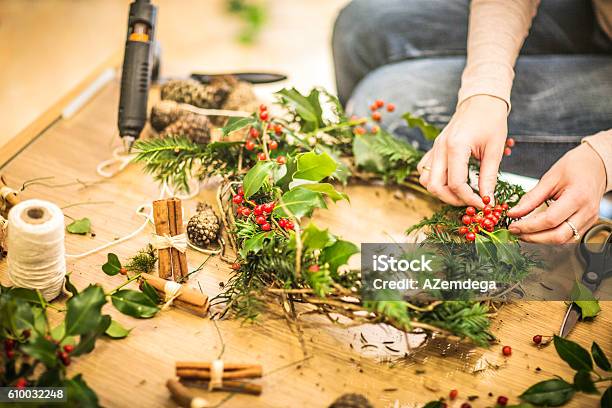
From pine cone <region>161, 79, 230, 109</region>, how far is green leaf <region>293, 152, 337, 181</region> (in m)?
0.42

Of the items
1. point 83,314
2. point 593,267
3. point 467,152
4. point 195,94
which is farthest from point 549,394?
point 195,94

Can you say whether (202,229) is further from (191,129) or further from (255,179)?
(191,129)

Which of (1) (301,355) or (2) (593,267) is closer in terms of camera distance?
(1) (301,355)

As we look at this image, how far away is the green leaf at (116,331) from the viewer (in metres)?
0.88

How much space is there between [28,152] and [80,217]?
0.72 feet

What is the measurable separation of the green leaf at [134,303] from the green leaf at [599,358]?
25.0 inches

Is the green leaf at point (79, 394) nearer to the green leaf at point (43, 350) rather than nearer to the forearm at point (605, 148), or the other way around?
the green leaf at point (43, 350)

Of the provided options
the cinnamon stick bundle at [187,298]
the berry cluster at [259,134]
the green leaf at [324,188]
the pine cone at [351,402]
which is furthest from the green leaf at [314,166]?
the pine cone at [351,402]

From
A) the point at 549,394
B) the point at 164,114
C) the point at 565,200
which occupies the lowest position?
the point at 549,394

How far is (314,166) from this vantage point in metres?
0.97

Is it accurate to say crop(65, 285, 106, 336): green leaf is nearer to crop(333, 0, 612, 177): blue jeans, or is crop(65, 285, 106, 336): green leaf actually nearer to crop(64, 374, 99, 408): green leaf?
crop(64, 374, 99, 408): green leaf

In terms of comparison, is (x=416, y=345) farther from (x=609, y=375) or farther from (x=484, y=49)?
(x=484, y=49)

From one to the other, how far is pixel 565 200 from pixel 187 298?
0.62 metres

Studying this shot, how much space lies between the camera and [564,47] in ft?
4.86
